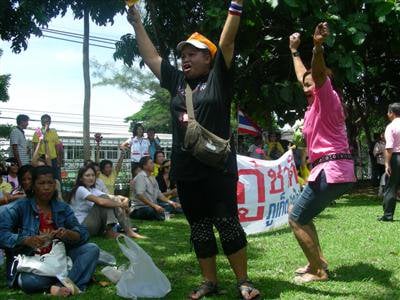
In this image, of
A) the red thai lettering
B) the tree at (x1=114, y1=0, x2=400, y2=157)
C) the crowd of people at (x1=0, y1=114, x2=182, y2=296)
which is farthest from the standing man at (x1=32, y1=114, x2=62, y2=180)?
the red thai lettering

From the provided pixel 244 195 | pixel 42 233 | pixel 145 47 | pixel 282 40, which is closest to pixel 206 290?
pixel 42 233

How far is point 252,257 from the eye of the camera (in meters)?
5.82

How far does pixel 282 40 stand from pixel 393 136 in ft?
14.6

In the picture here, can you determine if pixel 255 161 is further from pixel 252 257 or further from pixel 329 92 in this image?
pixel 329 92

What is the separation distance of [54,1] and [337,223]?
6839 millimetres

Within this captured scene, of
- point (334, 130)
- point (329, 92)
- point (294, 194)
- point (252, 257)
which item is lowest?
point (252, 257)

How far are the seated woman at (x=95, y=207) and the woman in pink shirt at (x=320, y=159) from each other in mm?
3227

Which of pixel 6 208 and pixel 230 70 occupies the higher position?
pixel 230 70

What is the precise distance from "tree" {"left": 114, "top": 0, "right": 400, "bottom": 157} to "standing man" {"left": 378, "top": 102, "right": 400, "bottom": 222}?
2073mm

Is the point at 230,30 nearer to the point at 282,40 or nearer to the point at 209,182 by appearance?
the point at 209,182

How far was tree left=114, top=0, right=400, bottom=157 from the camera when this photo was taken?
10.2 metres

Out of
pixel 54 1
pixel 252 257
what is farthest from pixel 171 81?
pixel 54 1

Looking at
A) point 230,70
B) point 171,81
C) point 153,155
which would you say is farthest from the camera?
point 153,155

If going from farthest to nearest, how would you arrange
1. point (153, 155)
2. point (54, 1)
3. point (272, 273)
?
point (153, 155)
point (54, 1)
point (272, 273)
